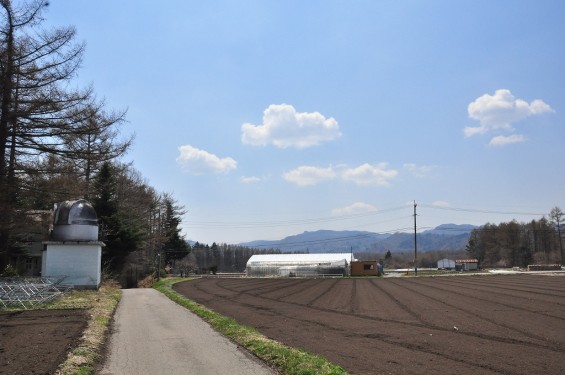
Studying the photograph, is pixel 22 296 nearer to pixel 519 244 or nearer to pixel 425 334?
pixel 425 334

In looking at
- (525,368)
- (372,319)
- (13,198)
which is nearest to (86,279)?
(13,198)

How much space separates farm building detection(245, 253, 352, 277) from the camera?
7362cm

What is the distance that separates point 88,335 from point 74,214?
64.2ft

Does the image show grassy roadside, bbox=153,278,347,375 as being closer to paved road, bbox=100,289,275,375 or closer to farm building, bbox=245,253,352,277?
paved road, bbox=100,289,275,375

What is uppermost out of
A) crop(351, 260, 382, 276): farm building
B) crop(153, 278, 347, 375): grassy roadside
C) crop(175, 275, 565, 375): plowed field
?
crop(153, 278, 347, 375): grassy roadside

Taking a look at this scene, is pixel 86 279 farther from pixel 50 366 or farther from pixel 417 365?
pixel 417 365

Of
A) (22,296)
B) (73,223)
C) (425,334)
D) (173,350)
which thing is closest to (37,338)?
(173,350)

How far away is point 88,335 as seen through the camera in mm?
11672

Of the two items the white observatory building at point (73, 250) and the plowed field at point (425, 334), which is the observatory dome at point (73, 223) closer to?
the white observatory building at point (73, 250)

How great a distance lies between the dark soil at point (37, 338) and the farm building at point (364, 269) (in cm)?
5895

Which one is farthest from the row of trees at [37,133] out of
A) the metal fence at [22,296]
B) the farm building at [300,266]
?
the farm building at [300,266]

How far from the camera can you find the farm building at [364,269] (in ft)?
236

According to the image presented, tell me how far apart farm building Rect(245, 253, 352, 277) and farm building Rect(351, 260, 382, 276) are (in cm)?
165

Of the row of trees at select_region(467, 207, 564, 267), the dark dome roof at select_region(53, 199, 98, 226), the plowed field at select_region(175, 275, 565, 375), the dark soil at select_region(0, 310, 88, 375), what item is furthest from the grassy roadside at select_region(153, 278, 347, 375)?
the row of trees at select_region(467, 207, 564, 267)
